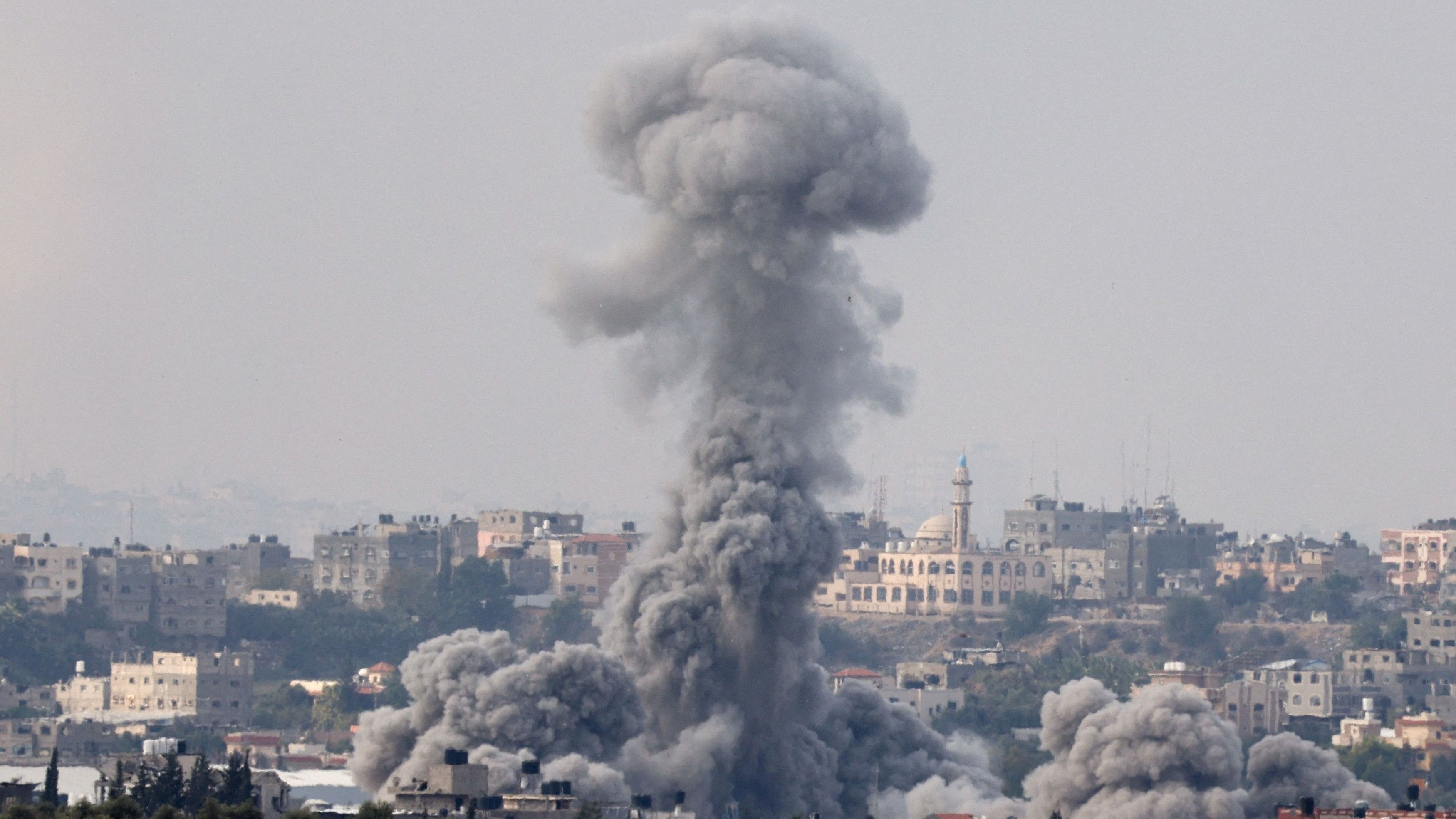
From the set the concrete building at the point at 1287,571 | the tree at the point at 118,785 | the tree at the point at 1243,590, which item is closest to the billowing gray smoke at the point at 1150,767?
the tree at the point at 118,785

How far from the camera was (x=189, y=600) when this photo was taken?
175000mm

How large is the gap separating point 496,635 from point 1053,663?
77.7 metres

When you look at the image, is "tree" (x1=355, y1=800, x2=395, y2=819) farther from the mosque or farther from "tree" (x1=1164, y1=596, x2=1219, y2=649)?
the mosque

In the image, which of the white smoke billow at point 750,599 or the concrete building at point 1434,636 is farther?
the concrete building at point 1434,636

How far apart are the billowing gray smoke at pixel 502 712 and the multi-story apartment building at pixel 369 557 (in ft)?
319

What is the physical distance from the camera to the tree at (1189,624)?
595ft

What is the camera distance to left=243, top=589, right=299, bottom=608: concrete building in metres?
182

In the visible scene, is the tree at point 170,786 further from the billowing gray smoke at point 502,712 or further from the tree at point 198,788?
the billowing gray smoke at point 502,712

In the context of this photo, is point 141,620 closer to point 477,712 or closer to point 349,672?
point 349,672

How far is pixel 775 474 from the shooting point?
306 ft

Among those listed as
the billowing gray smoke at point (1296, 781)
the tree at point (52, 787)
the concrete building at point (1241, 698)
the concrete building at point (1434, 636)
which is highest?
the concrete building at point (1434, 636)

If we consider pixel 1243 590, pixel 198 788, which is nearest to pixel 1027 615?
pixel 1243 590

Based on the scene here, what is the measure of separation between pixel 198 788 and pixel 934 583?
108 meters

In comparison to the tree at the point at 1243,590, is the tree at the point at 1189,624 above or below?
below
